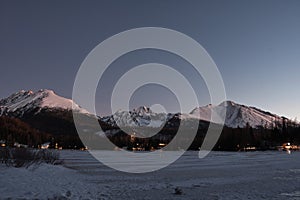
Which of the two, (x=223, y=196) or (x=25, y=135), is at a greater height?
(x=25, y=135)

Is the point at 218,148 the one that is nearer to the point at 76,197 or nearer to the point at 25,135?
the point at 25,135

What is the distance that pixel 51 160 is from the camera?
131 ft

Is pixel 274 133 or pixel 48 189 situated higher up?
pixel 274 133

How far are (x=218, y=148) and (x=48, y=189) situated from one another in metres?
153

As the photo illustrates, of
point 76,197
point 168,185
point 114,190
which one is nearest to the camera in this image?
point 76,197

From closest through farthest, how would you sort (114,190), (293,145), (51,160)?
(114,190) → (51,160) → (293,145)

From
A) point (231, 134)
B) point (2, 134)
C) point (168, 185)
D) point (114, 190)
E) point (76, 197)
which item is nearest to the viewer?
point (76, 197)

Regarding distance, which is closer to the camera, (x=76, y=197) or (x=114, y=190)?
(x=76, y=197)

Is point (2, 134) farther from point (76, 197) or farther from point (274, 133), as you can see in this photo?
point (76, 197)

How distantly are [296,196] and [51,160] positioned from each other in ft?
99.3

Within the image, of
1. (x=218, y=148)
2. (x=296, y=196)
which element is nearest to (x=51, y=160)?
(x=296, y=196)

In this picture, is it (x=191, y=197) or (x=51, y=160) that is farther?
(x=51, y=160)

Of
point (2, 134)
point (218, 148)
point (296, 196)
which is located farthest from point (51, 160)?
point (2, 134)

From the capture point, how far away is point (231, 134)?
16262 cm
